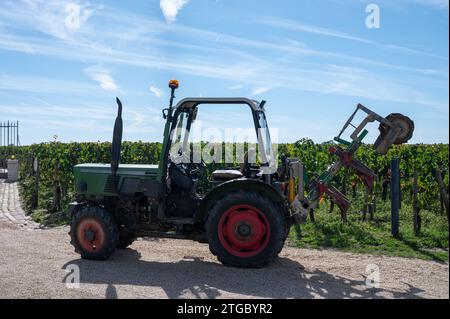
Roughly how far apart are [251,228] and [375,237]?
11.2 ft

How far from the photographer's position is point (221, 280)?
580 centimetres

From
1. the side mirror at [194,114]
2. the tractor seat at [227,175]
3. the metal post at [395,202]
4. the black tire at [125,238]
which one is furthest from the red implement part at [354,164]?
the black tire at [125,238]

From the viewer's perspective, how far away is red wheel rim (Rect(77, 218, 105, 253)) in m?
6.82

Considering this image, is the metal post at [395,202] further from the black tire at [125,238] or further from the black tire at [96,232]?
the black tire at [96,232]

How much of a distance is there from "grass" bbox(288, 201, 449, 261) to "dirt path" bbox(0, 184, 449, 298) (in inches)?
19.2

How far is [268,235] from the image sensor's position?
6262mm

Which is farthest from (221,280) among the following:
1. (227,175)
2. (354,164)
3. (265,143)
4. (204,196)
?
(354,164)

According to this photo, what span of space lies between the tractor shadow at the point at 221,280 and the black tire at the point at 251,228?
0.47 feet

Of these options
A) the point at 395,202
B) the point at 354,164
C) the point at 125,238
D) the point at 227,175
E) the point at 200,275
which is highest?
the point at 354,164

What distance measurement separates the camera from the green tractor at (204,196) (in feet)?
20.7

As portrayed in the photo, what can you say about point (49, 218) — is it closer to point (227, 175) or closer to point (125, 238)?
point (125, 238)
